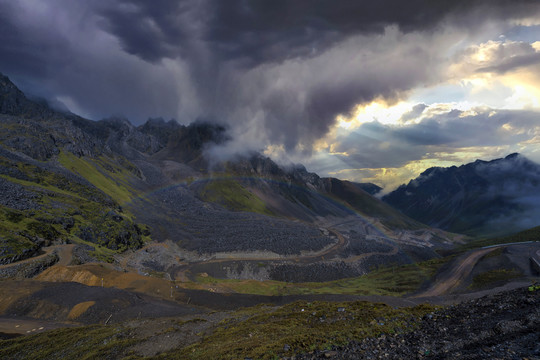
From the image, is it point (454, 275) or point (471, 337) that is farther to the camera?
point (454, 275)

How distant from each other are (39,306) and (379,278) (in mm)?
103624

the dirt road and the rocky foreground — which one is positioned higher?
the rocky foreground

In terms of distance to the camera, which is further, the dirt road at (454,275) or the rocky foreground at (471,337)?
the dirt road at (454,275)

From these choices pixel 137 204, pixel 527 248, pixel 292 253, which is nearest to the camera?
pixel 527 248

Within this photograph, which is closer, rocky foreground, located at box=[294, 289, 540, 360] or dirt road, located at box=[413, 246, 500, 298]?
rocky foreground, located at box=[294, 289, 540, 360]

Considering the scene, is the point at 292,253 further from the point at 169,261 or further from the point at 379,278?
the point at 169,261

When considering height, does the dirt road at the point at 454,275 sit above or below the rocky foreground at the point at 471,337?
below

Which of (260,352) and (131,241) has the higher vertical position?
(260,352)

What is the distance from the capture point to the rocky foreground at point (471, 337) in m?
12.9

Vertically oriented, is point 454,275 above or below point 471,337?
below

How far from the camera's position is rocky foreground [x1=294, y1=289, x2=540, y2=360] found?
12.9 m

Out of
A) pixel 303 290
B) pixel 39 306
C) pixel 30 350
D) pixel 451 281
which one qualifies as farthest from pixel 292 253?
pixel 30 350

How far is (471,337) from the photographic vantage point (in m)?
15.3

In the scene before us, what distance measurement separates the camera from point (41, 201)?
105 meters
